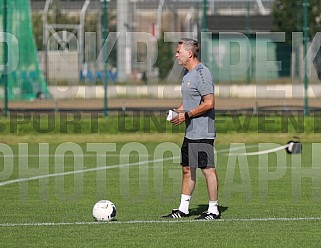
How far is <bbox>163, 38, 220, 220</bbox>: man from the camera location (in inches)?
467

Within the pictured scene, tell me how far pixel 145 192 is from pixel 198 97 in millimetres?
3390

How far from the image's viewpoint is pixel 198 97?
12.0 m

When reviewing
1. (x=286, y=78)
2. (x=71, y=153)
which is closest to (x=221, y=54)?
(x=286, y=78)

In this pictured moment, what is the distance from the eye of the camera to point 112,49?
87.2 ft

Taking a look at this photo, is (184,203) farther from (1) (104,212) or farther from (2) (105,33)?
(2) (105,33)

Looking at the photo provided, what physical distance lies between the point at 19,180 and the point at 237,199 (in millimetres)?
4247

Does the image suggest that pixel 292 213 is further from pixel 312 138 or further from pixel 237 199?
pixel 312 138

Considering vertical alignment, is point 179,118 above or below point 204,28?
below

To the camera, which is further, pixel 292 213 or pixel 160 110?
pixel 160 110

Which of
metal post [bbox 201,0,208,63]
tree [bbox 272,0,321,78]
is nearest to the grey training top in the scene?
metal post [bbox 201,0,208,63]

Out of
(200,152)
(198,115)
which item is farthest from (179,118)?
(200,152)

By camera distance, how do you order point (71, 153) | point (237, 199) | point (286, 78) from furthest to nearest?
point (286, 78), point (71, 153), point (237, 199)

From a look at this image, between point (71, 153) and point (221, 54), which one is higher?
point (221, 54)

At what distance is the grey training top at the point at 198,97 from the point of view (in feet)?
39.0
